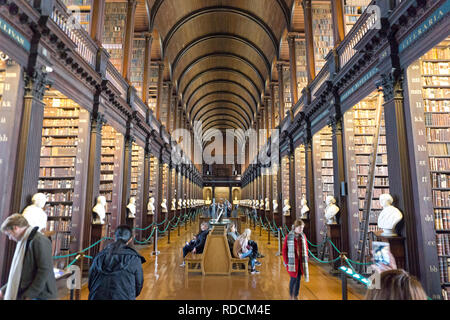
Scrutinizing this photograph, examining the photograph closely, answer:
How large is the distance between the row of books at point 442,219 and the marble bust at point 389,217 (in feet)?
1.73

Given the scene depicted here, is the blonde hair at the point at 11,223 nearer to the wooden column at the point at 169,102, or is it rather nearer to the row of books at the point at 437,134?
the row of books at the point at 437,134

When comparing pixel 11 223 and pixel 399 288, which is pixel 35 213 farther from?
pixel 399 288

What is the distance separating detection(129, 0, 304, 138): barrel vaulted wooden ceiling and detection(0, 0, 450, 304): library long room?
429mm

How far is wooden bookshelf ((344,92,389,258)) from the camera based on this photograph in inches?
241

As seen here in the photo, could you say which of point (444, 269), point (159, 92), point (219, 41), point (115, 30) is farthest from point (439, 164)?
point (219, 41)

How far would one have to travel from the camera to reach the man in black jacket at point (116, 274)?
85.7 inches

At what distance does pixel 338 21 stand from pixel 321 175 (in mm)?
4037

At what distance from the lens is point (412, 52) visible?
4145 millimetres

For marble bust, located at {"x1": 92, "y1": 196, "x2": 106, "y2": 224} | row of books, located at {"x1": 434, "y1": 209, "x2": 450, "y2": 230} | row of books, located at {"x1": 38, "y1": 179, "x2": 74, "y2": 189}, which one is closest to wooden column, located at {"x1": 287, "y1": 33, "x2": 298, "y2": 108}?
row of books, located at {"x1": 434, "y1": 209, "x2": 450, "y2": 230}

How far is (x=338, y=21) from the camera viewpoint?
6.82 metres

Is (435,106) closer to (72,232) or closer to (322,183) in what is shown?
(322,183)

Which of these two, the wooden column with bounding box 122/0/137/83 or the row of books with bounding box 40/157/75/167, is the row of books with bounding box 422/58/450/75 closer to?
the row of books with bounding box 40/157/75/167
